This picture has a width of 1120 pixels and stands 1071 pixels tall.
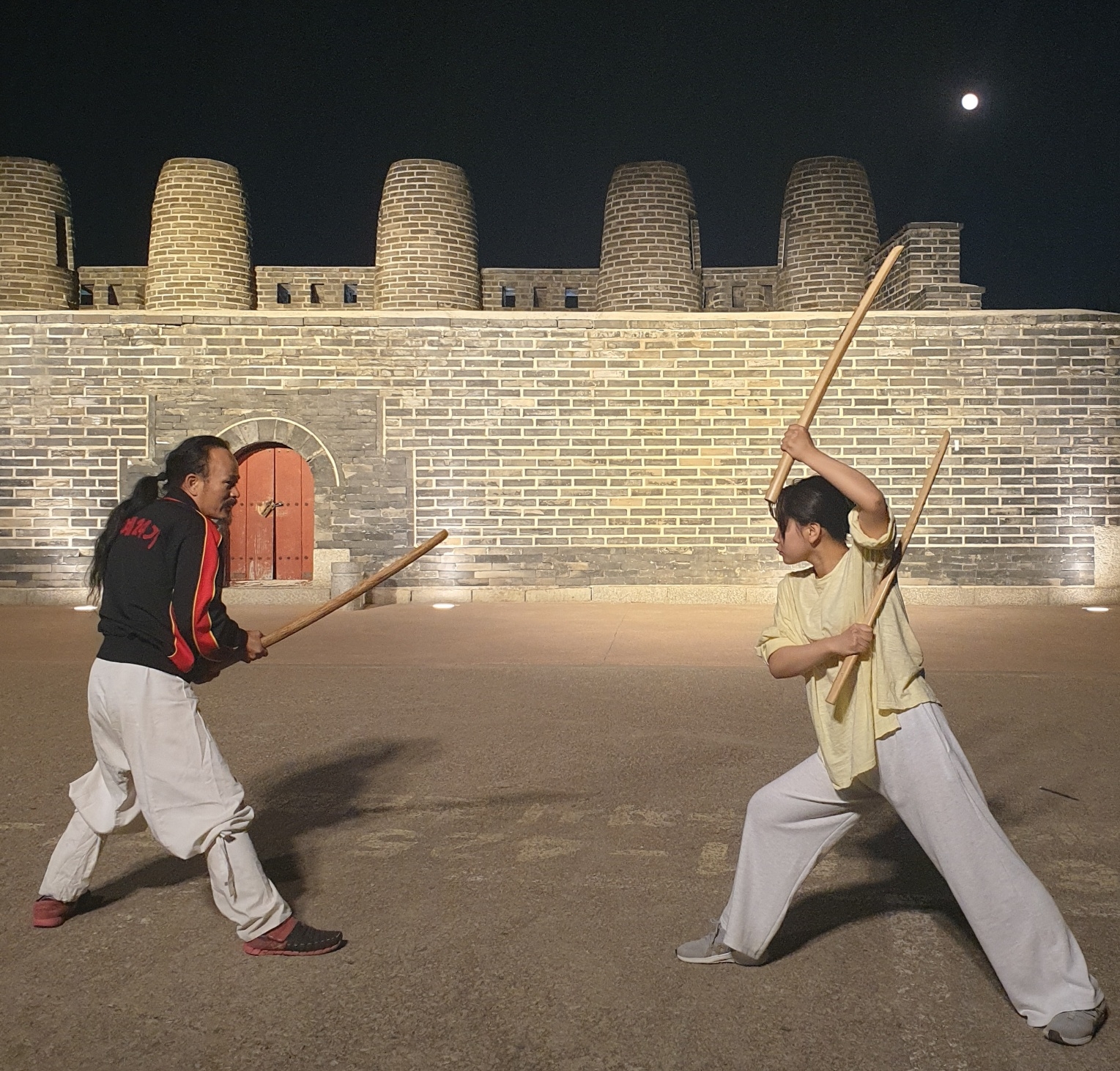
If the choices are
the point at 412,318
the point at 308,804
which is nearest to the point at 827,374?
the point at 308,804

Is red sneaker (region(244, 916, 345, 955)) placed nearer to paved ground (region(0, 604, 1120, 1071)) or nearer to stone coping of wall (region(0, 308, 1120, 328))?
paved ground (region(0, 604, 1120, 1071))

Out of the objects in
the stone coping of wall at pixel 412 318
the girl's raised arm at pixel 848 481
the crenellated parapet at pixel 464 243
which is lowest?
the girl's raised arm at pixel 848 481

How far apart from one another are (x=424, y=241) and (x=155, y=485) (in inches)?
548

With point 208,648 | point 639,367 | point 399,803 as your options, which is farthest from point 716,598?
point 208,648

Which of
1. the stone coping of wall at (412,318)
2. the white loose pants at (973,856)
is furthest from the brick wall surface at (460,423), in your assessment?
the white loose pants at (973,856)

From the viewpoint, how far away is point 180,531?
11.8 ft

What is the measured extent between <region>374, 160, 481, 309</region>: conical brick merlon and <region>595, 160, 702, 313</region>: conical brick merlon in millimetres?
2210

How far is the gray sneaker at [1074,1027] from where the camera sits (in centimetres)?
293

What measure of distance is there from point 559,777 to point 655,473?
346 inches

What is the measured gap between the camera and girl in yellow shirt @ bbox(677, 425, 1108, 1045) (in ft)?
9.87

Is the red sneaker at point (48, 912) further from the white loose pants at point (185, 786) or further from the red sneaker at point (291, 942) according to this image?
the red sneaker at point (291, 942)

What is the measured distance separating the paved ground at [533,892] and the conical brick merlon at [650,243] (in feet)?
31.0

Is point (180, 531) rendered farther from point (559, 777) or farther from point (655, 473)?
point (655, 473)

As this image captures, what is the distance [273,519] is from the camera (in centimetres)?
1491
